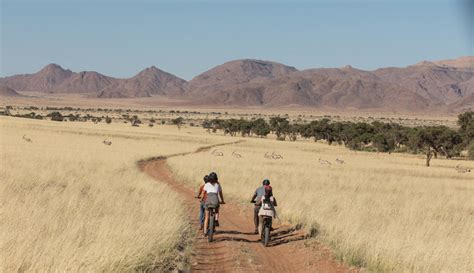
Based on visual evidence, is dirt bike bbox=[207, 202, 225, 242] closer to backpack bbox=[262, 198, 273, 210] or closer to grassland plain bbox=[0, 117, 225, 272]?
grassland plain bbox=[0, 117, 225, 272]

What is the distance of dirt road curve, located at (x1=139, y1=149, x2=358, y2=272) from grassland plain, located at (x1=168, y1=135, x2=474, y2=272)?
64 cm

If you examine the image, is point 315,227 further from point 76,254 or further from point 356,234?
point 76,254

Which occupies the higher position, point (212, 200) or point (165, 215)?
point (212, 200)

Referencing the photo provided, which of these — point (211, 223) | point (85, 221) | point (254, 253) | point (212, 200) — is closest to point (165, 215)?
point (212, 200)

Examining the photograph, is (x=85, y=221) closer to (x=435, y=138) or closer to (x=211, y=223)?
(x=211, y=223)

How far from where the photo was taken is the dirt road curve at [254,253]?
12539 millimetres

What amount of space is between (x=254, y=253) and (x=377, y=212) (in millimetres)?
8667

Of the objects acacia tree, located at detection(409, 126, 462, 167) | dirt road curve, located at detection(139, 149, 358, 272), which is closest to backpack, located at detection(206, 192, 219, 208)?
dirt road curve, located at detection(139, 149, 358, 272)

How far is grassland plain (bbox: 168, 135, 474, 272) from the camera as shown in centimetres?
1299

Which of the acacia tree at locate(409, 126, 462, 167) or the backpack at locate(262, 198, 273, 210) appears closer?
the backpack at locate(262, 198, 273, 210)

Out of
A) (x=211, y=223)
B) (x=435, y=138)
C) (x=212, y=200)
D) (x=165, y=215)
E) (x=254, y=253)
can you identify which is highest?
(x=435, y=138)

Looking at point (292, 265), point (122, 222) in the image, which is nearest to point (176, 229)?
point (122, 222)

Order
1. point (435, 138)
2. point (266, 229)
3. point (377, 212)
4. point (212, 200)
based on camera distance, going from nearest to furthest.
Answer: point (266, 229)
point (212, 200)
point (377, 212)
point (435, 138)

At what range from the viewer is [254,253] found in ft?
45.3
